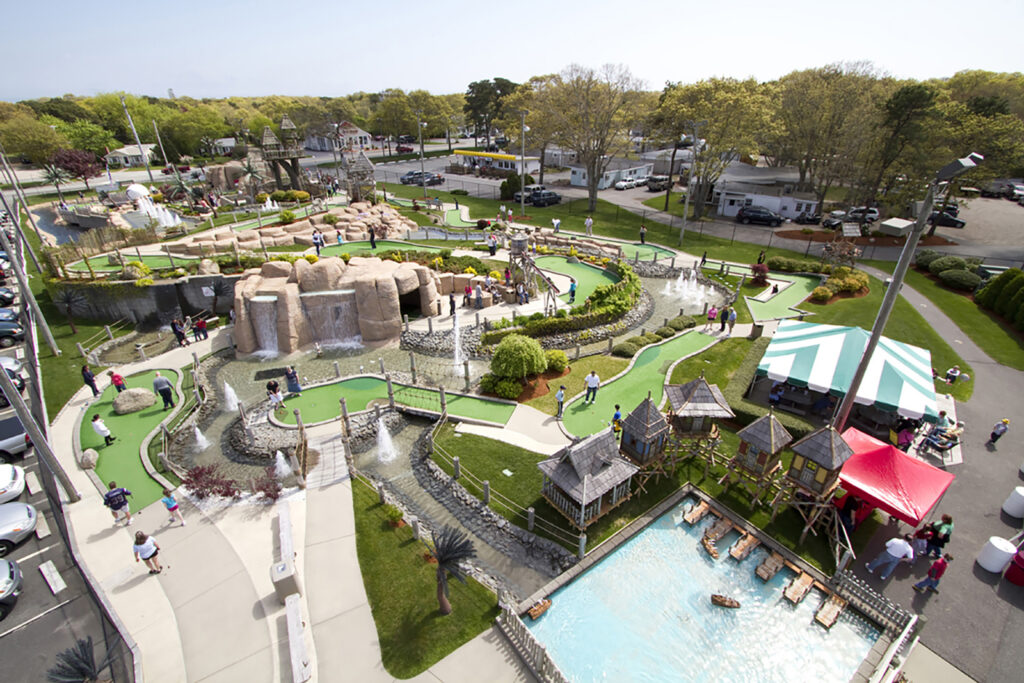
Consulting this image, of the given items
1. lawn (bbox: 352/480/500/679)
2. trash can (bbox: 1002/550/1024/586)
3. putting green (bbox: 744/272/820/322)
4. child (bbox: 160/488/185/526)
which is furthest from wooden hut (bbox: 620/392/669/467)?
putting green (bbox: 744/272/820/322)

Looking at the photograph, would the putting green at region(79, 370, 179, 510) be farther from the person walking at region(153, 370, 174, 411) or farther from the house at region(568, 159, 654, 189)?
the house at region(568, 159, 654, 189)

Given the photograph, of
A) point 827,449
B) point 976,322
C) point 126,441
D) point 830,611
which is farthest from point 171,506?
point 976,322

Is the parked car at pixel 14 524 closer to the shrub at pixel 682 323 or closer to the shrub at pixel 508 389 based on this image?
the shrub at pixel 508 389

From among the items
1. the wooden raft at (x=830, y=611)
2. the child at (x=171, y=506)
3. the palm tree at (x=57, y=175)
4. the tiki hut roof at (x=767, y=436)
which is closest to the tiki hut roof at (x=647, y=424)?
the tiki hut roof at (x=767, y=436)

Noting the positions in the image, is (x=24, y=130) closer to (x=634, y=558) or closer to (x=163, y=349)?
(x=163, y=349)

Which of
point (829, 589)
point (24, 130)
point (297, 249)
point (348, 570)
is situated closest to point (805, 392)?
point (829, 589)

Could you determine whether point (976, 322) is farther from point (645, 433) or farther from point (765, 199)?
point (765, 199)
